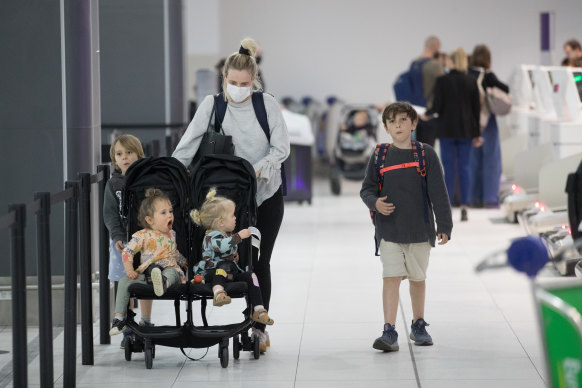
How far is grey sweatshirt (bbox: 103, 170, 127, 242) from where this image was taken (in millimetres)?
5648

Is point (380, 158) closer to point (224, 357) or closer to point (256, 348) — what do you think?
point (256, 348)

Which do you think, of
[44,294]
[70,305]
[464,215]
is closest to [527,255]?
[44,294]

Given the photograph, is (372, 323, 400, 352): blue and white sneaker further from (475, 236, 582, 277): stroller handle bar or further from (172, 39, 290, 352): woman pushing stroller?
(475, 236, 582, 277): stroller handle bar

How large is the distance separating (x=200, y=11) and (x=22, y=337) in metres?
13.5

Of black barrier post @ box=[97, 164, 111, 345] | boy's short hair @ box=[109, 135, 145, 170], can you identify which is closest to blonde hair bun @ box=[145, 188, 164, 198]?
boy's short hair @ box=[109, 135, 145, 170]

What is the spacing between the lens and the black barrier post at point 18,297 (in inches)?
162

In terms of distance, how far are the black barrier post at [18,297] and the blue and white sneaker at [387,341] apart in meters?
2.11

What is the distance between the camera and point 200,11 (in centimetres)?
1720

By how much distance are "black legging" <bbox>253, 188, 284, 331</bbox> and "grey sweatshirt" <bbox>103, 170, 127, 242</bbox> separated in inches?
27.1

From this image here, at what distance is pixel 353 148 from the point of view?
14.2 metres

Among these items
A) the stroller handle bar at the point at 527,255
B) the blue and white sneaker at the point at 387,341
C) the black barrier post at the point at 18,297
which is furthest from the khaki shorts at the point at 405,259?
the stroller handle bar at the point at 527,255

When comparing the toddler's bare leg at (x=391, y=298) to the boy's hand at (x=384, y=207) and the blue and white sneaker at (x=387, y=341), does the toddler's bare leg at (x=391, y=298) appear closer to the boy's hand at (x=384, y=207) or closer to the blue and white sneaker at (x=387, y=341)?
the blue and white sneaker at (x=387, y=341)

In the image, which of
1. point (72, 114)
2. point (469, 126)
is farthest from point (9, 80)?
point (469, 126)

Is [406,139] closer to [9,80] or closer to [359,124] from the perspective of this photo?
[9,80]
